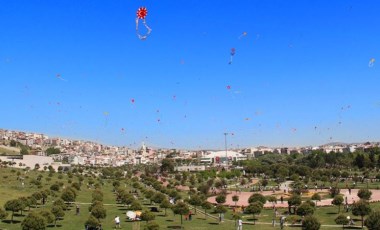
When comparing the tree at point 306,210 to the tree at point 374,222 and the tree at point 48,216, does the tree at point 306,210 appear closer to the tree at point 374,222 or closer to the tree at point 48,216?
the tree at point 374,222

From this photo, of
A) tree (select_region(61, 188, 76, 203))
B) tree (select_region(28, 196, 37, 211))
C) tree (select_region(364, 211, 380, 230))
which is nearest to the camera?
tree (select_region(364, 211, 380, 230))

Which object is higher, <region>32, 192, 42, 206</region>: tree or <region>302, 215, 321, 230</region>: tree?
<region>32, 192, 42, 206</region>: tree

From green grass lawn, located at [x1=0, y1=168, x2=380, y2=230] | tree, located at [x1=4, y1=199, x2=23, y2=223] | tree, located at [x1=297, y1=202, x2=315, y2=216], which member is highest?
tree, located at [x1=4, y1=199, x2=23, y2=223]

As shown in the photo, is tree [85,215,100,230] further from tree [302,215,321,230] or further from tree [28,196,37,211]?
tree [302,215,321,230]

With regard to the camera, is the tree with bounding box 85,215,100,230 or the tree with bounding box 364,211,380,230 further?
the tree with bounding box 85,215,100,230

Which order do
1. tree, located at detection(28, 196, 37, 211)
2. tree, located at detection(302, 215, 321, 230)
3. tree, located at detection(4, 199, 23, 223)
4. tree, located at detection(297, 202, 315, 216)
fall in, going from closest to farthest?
1. tree, located at detection(302, 215, 321, 230)
2. tree, located at detection(4, 199, 23, 223)
3. tree, located at detection(297, 202, 315, 216)
4. tree, located at detection(28, 196, 37, 211)

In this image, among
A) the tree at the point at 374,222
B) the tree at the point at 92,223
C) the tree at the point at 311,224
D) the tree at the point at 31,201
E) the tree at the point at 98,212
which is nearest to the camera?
the tree at the point at 374,222

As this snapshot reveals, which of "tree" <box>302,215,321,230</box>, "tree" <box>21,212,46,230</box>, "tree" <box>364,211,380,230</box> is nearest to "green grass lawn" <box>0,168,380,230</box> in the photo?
"tree" <box>21,212,46,230</box>

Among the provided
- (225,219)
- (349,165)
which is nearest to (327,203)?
(225,219)

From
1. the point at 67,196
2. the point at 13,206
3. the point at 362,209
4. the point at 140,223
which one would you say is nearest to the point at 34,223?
the point at 13,206

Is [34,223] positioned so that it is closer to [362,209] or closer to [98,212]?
[98,212]

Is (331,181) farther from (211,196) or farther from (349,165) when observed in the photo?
(349,165)

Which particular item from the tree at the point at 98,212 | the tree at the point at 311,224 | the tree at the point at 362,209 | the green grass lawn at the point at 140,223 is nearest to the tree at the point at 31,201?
the green grass lawn at the point at 140,223

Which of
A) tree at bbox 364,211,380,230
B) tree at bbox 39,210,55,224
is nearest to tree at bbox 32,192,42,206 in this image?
tree at bbox 39,210,55,224
